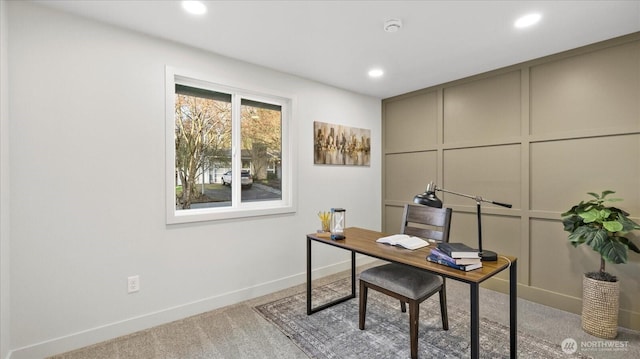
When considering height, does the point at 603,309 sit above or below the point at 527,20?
below

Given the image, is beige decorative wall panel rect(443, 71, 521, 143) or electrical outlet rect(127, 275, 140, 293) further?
beige decorative wall panel rect(443, 71, 521, 143)

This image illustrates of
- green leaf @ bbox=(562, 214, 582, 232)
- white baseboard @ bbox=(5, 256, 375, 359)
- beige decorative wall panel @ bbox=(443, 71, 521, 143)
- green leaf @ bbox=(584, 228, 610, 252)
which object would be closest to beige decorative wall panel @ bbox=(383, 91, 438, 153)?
beige decorative wall panel @ bbox=(443, 71, 521, 143)

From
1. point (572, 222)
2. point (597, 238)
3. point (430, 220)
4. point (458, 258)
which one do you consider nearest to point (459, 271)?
point (458, 258)

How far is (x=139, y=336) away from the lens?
2205mm

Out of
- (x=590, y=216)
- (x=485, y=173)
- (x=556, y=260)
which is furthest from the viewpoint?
(x=485, y=173)

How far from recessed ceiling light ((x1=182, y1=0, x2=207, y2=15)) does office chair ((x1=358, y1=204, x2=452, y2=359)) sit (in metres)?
2.20

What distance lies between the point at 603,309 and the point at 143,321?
3488 millimetres

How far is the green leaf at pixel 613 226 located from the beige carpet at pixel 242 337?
836 mm

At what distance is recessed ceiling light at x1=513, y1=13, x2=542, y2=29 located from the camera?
2041 mm

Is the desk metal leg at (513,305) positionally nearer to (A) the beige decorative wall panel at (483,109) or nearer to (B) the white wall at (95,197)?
(A) the beige decorative wall panel at (483,109)

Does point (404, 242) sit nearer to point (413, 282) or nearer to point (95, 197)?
point (413, 282)

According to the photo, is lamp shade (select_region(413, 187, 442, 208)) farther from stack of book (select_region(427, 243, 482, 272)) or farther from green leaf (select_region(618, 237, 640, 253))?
green leaf (select_region(618, 237, 640, 253))

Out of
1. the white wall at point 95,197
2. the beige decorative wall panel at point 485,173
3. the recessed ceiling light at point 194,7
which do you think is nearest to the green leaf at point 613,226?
the beige decorative wall panel at point 485,173

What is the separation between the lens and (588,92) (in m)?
2.52
